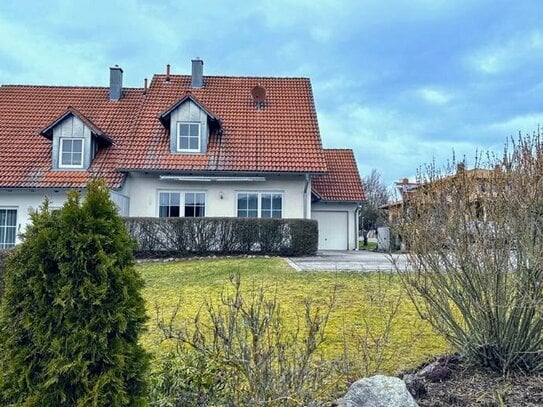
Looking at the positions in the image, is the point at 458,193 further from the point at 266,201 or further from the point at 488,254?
the point at 266,201

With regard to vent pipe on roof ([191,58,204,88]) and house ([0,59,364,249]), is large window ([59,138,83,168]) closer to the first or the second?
house ([0,59,364,249])

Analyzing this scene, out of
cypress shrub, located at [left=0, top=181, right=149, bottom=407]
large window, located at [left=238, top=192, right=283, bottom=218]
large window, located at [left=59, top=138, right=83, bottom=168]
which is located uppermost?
large window, located at [left=59, top=138, right=83, bottom=168]

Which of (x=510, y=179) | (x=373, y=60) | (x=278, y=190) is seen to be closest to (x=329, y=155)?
(x=373, y=60)

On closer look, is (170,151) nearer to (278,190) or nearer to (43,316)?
(278,190)

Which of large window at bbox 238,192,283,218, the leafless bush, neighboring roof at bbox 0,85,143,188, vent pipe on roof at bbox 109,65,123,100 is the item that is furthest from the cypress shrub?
vent pipe on roof at bbox 109,65,123,100

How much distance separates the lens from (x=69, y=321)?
262 centimetres

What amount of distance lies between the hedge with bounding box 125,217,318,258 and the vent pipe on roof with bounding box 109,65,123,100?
9.24 metres

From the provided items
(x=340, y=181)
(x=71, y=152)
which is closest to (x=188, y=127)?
(x=71, y=152)

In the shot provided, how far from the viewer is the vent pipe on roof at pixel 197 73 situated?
68.7 feet

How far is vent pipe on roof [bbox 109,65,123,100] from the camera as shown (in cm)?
2158

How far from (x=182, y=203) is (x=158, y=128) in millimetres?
3675

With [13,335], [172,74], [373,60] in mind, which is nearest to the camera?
[13,335]

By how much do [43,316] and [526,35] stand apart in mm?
16880

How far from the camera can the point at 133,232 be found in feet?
49.1
